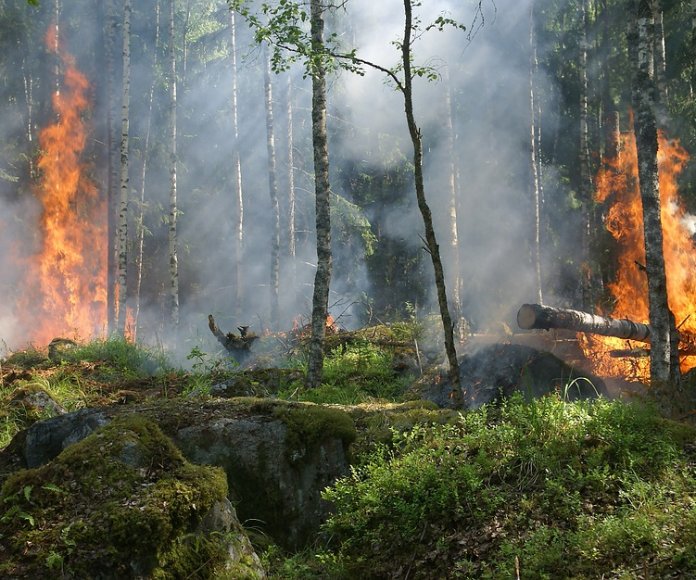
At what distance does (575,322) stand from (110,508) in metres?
10.3

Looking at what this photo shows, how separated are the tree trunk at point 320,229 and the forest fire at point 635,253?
580 cm

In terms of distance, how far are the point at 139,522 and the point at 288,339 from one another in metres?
11.8

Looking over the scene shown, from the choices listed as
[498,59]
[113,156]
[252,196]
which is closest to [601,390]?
[113,156]

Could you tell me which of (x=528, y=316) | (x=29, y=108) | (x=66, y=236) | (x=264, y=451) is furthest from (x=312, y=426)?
(x=29, y=108)

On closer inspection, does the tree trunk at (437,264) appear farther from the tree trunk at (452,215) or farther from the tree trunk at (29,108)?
the tree trunk at (29,108)

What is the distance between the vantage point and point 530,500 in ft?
15.8

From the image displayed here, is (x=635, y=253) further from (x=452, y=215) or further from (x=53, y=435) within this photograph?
(x=53, y=435)

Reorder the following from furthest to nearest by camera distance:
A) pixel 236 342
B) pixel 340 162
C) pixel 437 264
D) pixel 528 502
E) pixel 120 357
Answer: pixel 340 162 → pixel 236 342 → pixel 120 357 → pixel 437 264 → pixel 528 502

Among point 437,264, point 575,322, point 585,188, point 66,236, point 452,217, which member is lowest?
point 575,322

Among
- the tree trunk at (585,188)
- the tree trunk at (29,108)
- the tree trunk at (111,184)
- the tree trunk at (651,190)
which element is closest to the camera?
the tree trunk at (651,190)

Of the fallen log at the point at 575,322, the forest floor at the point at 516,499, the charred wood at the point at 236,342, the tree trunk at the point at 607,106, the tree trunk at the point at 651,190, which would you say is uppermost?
the tree trunk at the point at 607,106

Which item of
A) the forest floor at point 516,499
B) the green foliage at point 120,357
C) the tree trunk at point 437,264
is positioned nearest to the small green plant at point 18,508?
the forest floor at point 516,499

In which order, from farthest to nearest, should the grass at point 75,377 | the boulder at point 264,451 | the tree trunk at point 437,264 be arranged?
the grass at point 75,377, the tree trunk at point 437,264, the boulder at point 264,451

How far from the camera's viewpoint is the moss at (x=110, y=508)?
3785 mm
